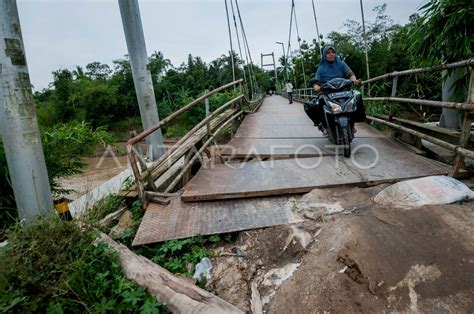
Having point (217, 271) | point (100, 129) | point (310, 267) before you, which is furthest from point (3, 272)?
point (100, 129)

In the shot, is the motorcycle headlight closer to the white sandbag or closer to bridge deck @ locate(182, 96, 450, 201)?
bridge deck @ locate(182, 96, 450, 201)

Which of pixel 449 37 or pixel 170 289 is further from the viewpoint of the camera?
pixel 449 37

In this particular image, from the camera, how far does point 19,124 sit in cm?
194

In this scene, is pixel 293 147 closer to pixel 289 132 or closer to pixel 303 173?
pixel 303 173

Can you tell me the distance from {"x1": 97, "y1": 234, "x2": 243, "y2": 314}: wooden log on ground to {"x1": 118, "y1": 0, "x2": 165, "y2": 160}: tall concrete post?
2153 millimetres

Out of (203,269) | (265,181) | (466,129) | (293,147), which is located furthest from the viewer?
(293,147)

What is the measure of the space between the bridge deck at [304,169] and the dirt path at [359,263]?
0.50 m

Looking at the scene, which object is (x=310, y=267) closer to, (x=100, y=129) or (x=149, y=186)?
(x=149, y=186)

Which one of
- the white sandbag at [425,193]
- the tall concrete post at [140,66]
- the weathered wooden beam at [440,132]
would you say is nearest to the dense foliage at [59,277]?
the white sandbag at [425,193]

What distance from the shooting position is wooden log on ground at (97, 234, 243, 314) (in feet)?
Result: 4.44

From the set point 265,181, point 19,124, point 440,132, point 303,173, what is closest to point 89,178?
point 19,124

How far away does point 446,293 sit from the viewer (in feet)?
4.16

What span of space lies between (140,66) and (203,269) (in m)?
2.88

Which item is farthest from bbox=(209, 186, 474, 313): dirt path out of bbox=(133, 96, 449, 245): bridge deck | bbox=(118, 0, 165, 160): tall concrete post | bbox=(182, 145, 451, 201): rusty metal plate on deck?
bbox=(118, 0, 165, 160): tall concrete post
